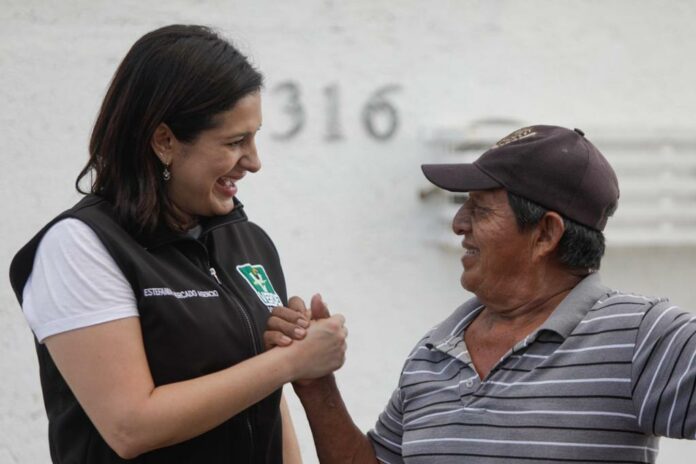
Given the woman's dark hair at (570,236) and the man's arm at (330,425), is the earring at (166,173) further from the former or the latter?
the woman's dark hair at (570,236)

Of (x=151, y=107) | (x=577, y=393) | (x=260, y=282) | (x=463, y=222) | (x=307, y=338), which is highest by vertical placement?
(x=151, y=107)

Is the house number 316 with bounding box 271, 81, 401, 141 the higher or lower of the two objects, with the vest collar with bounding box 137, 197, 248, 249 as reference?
higher

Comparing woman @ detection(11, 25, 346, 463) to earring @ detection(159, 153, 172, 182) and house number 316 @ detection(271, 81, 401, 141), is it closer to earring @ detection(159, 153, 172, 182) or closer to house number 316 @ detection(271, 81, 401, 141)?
earring @ detection(159, 153, 172, 182)

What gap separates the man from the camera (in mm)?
2156

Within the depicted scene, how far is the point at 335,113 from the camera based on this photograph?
412 cm

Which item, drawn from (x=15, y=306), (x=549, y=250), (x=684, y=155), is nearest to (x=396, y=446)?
(x=549, y=250)

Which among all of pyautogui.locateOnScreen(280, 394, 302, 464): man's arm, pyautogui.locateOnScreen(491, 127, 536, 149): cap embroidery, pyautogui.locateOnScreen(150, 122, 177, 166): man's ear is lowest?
pyautogui.locateOnScreen(280, 394, 302, 464): man's arm

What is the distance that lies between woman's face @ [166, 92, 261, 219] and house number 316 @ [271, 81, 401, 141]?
1746 millimetres

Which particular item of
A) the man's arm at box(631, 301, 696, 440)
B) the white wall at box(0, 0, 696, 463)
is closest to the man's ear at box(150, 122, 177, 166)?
the man's arm at box(631, 301, 696, 440)

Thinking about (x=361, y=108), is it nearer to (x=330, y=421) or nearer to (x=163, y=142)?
(x=330, y=421)

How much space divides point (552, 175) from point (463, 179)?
193 millimetres

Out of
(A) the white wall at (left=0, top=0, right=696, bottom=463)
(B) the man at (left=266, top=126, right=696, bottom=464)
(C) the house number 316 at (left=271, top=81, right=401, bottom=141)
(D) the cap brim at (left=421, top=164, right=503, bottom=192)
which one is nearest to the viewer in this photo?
(B) the man at (left=266, top=126, right=696, bottom=464)

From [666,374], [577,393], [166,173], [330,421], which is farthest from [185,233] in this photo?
[666,374]

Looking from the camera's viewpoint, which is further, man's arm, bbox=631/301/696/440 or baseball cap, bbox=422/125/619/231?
baseball cap, bbox=422/125/619/231
